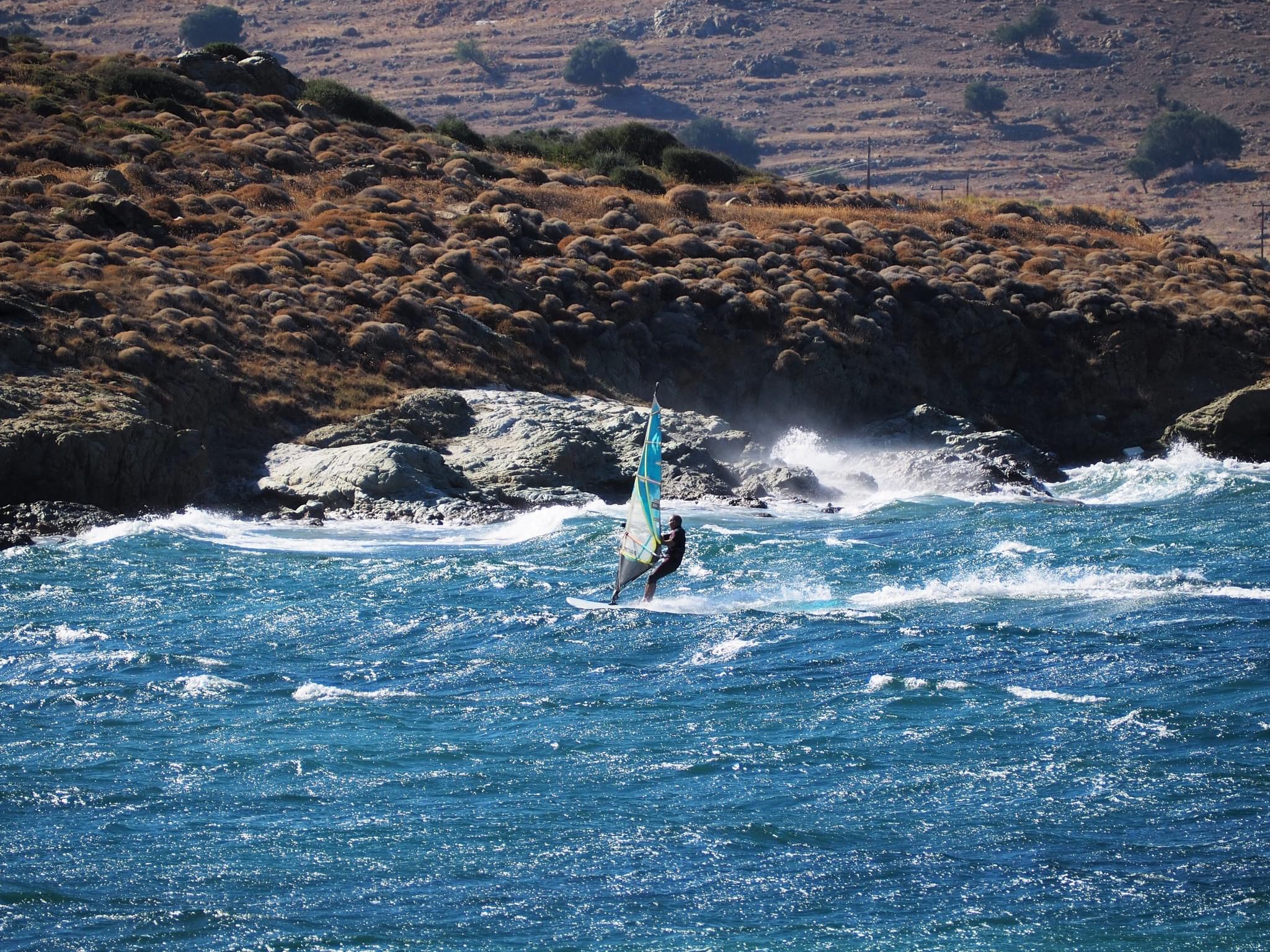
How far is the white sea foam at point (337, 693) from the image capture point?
68.7ft

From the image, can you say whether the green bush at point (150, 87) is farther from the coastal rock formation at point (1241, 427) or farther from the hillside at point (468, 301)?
the coastal rock formation at point (1241, 427)

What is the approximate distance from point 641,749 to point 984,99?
404ft

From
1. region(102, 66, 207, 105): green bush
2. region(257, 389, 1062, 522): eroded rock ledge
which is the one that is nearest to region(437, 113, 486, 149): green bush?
region(102, 66, 207, 105): green bush

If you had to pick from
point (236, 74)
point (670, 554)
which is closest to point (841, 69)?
point (236, 74)

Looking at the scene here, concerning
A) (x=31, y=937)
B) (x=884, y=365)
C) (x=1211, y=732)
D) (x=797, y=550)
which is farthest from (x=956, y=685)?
(x=884, y=365)

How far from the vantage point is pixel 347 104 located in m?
69.2

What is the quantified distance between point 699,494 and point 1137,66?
117 metres

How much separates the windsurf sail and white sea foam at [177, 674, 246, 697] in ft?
21.6

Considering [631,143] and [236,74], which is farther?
[631,143]

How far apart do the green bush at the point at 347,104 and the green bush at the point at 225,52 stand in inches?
127

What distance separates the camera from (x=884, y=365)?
47.9 metres

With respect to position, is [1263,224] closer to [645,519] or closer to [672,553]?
[672,553]

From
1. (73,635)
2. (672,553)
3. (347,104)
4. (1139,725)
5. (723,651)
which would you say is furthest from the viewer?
(347,104)

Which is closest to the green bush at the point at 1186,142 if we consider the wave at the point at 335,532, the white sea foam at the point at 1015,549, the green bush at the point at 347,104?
the green bush at the point at 347,104
